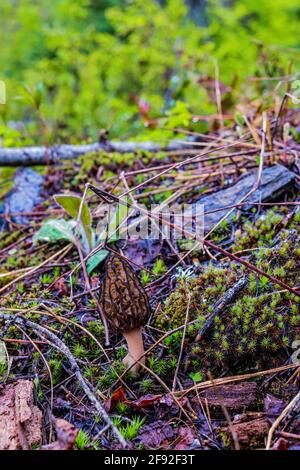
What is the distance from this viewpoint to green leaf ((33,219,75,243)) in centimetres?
271

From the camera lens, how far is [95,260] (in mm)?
2570

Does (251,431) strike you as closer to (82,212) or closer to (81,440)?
(81,440)

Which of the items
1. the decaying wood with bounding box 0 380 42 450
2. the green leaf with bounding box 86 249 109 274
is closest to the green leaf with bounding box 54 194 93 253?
the green leaf with bounding box 86 249 109 274

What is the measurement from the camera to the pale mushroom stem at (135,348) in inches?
77.6

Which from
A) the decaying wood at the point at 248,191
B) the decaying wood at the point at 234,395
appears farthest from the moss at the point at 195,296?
the decaying wood at the point at 248,191

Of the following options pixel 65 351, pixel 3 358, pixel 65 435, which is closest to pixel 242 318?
pixel 65 351

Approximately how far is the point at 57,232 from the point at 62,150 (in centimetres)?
141

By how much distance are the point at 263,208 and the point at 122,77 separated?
5097 mm

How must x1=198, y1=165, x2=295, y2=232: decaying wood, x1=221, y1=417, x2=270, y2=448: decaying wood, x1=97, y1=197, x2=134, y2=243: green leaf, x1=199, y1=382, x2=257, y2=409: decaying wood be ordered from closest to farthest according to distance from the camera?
x1=221, y1=417, x2=270, y2=448: decaying wood → x1=199, y1=382, x2=257, y2=409: decaying wood → x1=97, y1=197, x2=134, y2=243: green leaf → x1=198, y1=165, x2=295, y2=232: decaying wood

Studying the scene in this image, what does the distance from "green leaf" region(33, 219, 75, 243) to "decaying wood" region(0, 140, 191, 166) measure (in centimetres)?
115

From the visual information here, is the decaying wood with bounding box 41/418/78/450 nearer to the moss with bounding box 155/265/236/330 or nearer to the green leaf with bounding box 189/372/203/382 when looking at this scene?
the green leaf with bounding box 189/372/203/382

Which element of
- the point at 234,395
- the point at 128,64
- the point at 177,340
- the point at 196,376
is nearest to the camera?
the point at 234,395

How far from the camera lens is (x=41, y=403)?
1930 millimetres
